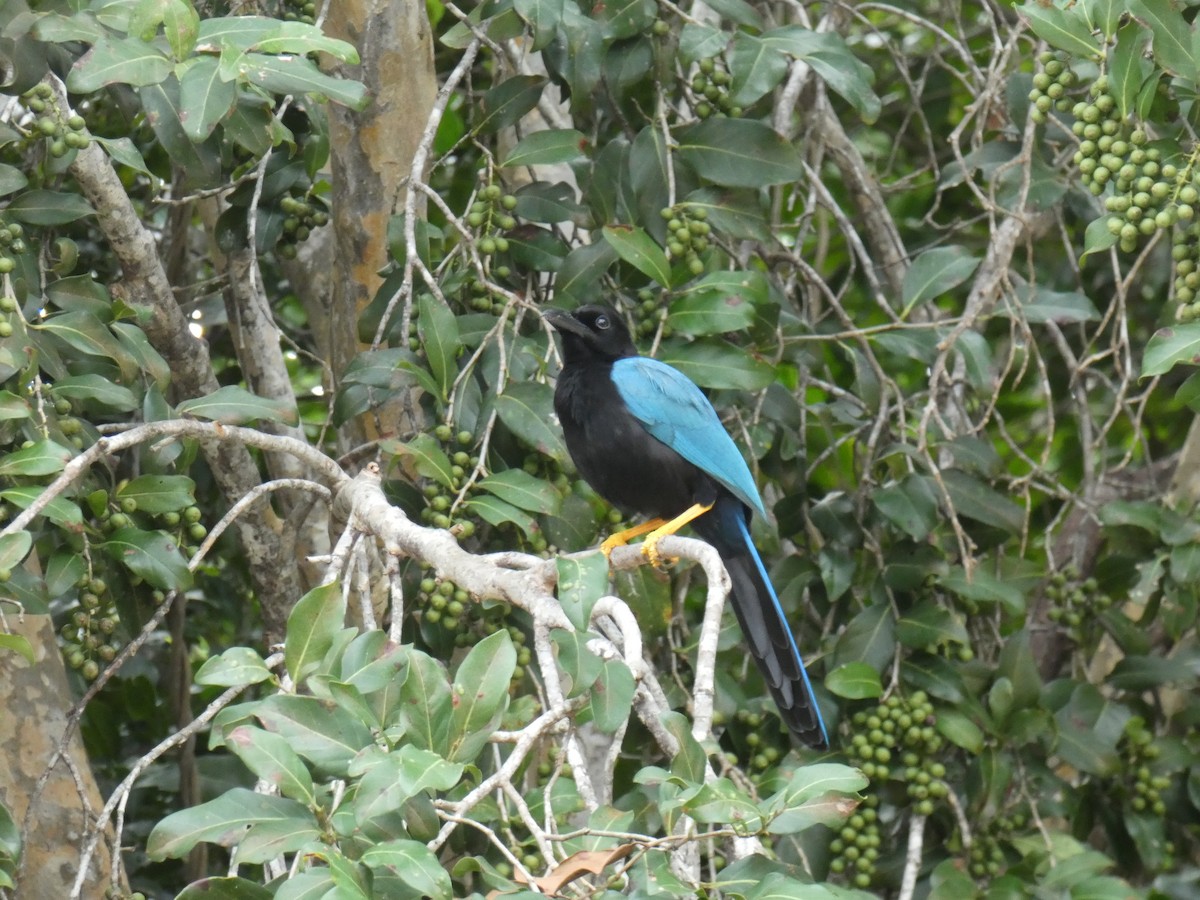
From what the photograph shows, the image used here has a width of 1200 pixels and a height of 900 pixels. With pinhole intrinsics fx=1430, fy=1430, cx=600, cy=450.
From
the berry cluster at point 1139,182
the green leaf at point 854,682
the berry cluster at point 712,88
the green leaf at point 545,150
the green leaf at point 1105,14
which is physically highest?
the green leaf at point 1105,14

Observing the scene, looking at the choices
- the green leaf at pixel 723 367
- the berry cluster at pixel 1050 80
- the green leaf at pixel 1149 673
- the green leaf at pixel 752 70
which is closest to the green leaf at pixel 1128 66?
the berry cluster at pixel 1050 80

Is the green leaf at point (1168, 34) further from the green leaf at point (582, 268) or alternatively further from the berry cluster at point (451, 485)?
the berry cluster at point (451, 485)

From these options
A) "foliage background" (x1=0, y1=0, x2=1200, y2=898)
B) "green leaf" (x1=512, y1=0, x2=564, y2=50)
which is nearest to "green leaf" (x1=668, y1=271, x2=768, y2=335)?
"foliage background" (x1=0, y1=0, x2=1200, y2=898)

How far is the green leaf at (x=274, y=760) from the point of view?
195cm

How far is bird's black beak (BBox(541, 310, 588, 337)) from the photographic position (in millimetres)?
3707

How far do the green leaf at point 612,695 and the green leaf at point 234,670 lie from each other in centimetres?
49

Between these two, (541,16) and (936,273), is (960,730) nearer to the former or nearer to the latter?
(936,273)

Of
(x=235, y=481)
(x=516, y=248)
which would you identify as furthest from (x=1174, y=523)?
(x=235, y=481)

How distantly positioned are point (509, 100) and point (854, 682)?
1.77m

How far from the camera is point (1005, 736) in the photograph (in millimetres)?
3945

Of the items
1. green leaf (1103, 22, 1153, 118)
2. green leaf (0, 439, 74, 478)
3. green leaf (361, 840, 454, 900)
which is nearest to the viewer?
green leaf (361, 840, 454, 900)

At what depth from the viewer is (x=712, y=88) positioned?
3.89 m

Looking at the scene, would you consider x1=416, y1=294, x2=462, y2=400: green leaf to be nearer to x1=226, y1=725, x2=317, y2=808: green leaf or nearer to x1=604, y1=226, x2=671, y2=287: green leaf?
x1=604, y1=226, x2=671, y2=287: green leaf

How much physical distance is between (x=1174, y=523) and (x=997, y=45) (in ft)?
4.93
